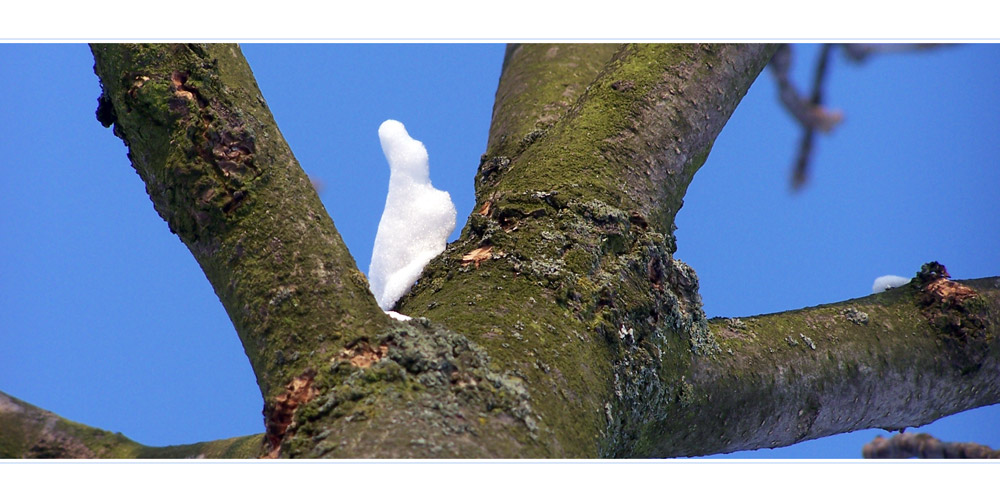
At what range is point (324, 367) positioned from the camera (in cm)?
94

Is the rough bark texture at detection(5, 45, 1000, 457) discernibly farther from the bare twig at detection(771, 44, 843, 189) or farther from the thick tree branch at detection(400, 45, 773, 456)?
the bare twig at detection(771, 44, 843, 189)

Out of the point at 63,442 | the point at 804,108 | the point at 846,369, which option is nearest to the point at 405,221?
the point at 63,442

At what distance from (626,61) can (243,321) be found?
3.12 feet

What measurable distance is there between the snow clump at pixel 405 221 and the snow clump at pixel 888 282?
979mm

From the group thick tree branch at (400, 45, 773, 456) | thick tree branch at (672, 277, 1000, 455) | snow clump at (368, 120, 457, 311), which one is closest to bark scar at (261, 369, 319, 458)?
thick tree branch at (400, 45, 773, 456)

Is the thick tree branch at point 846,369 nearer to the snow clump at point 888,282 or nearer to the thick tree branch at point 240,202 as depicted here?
the snow clump at point 888,282

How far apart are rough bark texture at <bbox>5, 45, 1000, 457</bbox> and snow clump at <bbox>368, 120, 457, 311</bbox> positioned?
66mm

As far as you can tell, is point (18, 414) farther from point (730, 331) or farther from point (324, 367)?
point (730, 331)

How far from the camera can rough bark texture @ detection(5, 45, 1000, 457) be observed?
931mm

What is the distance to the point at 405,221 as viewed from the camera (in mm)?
1425

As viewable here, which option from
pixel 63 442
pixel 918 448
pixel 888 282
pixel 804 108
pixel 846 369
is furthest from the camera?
pixel 804 108

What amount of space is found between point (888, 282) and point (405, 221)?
3.56 ft

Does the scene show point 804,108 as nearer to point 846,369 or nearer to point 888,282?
point 888,282
